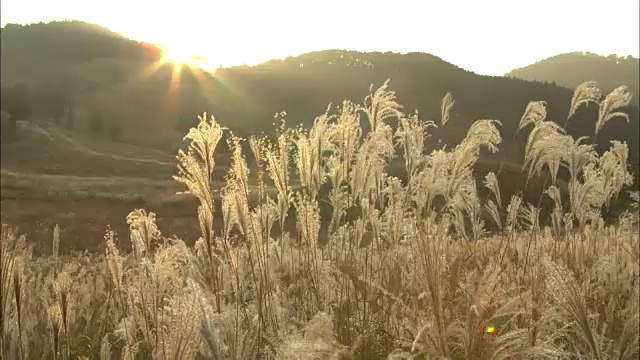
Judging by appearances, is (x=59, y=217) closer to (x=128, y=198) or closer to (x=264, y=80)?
(x=128, y=198)

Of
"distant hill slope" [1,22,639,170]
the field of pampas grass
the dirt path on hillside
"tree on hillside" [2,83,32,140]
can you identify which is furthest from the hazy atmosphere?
"distant hill slope" [1,22,639,170]

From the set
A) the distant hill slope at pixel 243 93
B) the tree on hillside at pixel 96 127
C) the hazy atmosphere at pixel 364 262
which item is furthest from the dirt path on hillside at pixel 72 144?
the hazy atmosphere at pixel 364 262

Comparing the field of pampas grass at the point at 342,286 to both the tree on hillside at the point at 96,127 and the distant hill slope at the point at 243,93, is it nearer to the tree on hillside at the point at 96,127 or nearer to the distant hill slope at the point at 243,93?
the distant hill slope at the point at 243,93

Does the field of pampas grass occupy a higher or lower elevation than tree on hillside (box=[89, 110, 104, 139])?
higher

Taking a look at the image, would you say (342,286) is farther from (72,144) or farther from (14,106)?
(14,106)

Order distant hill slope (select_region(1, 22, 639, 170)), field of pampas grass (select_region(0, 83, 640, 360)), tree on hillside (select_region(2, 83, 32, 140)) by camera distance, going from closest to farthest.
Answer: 1. field of pampas grass (select_region(0, 83, 640, 360))
2. tree on hillside (select_region(2, 83, 32, 140))
3. distant hill slope (select_region(1, 22, 639, 170))

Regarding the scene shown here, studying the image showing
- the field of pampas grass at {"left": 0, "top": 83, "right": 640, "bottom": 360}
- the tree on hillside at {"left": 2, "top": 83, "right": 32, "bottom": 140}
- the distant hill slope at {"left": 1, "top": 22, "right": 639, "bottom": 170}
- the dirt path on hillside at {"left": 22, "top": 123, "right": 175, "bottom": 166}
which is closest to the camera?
the field of pampas grass at {"left": 0, "top": 83, "right": 640, "bottom": 360}

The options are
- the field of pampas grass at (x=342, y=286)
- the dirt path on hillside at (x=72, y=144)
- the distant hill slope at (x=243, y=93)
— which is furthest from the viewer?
the distant hill slope at (x=243, y=93)

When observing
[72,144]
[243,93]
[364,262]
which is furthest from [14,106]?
[364,262]

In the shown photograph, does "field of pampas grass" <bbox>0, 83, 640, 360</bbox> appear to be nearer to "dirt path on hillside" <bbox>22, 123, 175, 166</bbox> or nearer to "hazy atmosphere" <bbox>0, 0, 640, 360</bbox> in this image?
"hazy atmosphere" <bbox>0, 0, 640, 360</bbox>

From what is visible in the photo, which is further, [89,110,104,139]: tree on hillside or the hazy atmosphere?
[89,110,104,139]: tree on hillside

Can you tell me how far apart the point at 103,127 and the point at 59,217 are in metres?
96.6

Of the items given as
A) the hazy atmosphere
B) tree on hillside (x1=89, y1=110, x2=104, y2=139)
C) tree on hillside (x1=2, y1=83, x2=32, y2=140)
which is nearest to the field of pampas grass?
the hazy atmosphere

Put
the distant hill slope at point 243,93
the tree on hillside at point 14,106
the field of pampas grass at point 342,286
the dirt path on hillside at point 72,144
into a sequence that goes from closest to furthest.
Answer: the field of pampas grass at point 342,286 < the dirt path on hillside at point 72,144 < the tree on hillside at point 14,106 < the distant hill slope at point 243,93
